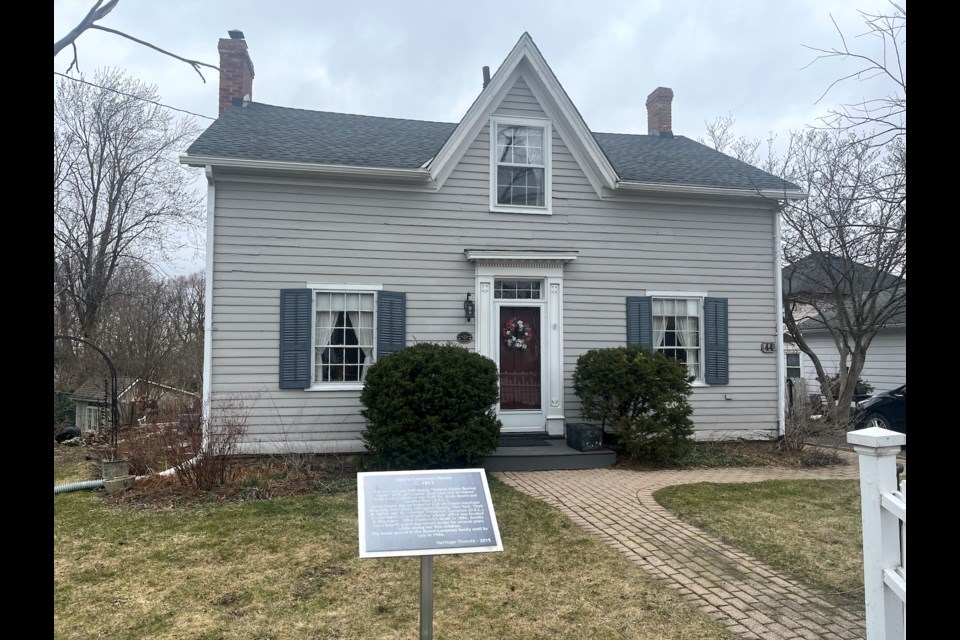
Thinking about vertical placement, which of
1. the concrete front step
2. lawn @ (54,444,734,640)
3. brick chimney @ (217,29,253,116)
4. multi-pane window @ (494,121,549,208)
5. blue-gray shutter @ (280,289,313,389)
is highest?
brick chimney @ (217,29,253,116)

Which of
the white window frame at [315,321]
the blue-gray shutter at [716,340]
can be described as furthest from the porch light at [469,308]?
the blue-gray shutter at [716,340]

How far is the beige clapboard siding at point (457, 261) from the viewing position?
9422 mm

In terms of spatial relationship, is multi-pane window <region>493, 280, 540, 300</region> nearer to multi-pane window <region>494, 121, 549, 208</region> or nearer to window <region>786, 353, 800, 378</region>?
multi-pane window <region>494, 121, 549, 208</region>

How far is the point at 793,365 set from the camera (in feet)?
78.9

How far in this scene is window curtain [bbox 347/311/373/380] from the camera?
9789mm

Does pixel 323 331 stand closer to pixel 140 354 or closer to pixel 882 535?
pixel 140 354

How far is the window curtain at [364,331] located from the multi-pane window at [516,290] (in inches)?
88.8

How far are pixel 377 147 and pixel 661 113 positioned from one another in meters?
8.19

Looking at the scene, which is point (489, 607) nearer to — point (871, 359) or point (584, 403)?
point (584, 403)

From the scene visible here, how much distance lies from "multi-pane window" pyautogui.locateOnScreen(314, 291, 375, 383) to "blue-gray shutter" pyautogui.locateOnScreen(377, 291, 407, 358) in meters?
0.20

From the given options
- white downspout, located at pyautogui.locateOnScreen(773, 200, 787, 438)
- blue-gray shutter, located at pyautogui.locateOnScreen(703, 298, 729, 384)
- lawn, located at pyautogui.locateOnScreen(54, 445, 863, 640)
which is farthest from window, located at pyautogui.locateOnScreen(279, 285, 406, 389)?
white downspout, located at pyautogui.locateOnScreen(773, 200, 787, 438)

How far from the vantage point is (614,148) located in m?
13.0

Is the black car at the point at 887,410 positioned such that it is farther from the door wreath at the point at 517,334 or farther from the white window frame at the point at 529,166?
the white window frame at the point at 529,166

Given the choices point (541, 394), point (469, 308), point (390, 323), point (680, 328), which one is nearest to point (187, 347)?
point (390, 323)
